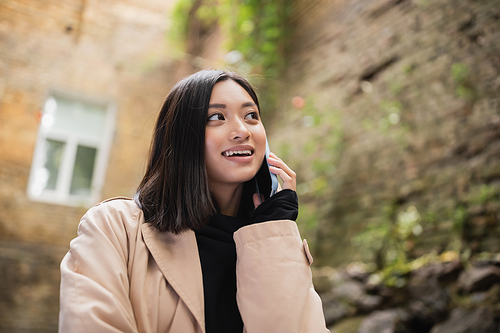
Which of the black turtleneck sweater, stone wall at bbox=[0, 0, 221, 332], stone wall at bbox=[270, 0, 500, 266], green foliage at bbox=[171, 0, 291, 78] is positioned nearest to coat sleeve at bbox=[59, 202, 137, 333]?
the black turtleneck sweater

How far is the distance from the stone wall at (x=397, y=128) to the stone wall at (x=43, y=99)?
186 centimetres

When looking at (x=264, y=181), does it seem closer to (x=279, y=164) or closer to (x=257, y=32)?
(x=279, y=164)

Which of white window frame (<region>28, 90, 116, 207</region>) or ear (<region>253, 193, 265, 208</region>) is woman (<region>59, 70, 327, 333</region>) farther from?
white window frame (<region>28, 90, 116, 207</region>)

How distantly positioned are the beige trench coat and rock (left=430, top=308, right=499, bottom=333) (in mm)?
1563

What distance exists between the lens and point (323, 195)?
14.5 feet

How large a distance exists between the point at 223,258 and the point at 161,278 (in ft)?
0.73

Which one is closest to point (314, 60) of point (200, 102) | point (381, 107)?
point (381, 107)

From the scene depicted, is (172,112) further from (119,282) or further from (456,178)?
(456,178)

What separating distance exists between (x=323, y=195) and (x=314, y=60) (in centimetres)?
171

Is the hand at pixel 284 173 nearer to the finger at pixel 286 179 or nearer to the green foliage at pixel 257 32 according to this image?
the finger at pixel 286 179

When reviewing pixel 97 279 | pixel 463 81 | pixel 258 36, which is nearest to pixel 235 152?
pixel 97 279

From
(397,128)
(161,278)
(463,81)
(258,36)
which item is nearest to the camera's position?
(161,278)

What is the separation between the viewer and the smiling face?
4.52 feet

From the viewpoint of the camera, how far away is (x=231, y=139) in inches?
54.2
